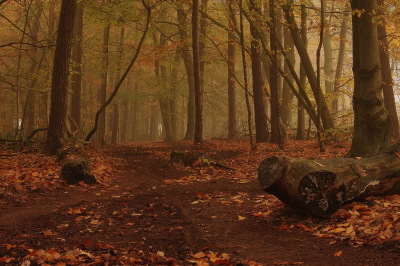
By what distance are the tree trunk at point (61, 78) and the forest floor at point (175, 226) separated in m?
2.64

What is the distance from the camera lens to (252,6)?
1518 cm

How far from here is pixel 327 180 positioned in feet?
17.5

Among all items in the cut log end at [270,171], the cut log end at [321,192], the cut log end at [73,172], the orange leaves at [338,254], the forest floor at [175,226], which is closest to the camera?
the orange leaves at [338,254]

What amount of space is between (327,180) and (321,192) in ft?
0.63

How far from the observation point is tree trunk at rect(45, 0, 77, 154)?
483 inches

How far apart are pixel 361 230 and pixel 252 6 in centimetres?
1210

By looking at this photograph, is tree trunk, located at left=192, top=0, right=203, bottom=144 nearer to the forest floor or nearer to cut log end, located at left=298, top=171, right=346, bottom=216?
the forest floor

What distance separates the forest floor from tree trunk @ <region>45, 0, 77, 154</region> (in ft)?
8.65

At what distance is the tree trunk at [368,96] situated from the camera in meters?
8.07

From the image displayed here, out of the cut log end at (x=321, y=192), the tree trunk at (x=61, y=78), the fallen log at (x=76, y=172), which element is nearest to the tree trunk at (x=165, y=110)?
the tree trunk at (x=61, y=78)

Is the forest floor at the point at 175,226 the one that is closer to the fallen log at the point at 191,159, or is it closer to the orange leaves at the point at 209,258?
the orange leaves at the point at 209,258

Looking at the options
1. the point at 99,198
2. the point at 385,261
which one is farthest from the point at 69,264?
the point at 99,198

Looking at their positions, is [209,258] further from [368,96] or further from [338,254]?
[368,96]

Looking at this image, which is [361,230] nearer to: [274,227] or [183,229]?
[274,227]
